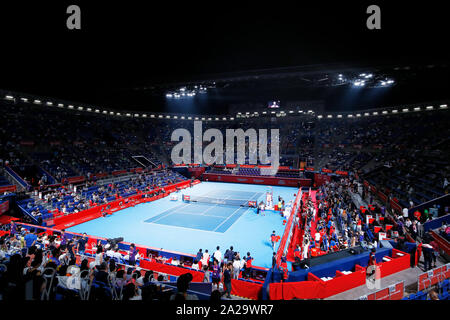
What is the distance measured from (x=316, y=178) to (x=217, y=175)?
17354 millimetres

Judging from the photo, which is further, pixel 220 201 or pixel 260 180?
pixel 260 180

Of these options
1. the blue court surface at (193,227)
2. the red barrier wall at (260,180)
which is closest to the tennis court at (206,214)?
the blue court surface at (193,227)

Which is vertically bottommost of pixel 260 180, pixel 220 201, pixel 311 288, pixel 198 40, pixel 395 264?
pixel 260 180

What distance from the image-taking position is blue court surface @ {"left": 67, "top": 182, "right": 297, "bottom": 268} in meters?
15.1

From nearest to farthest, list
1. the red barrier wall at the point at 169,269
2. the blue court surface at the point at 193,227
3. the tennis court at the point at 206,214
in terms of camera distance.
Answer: the red barrier wall at the point at 169,269, the blue court surface at the point at 193,227, the tennis court at the point at 206,214

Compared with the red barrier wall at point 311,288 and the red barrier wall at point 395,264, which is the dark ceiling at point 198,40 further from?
the red barrier wall at point 311,288

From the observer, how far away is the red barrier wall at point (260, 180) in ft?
122

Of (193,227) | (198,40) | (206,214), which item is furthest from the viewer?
(206,214)

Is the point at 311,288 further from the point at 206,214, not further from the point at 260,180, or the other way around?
the point at 260,180

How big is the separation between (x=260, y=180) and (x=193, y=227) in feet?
77.1

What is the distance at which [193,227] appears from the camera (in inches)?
731

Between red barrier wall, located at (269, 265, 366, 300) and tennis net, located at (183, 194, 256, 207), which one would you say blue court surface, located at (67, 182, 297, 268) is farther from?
red barrier wall, located at (269, 265, 366, 300)

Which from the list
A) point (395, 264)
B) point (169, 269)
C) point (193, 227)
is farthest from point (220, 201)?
point (395, 264)

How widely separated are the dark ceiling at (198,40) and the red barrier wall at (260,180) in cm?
2895
